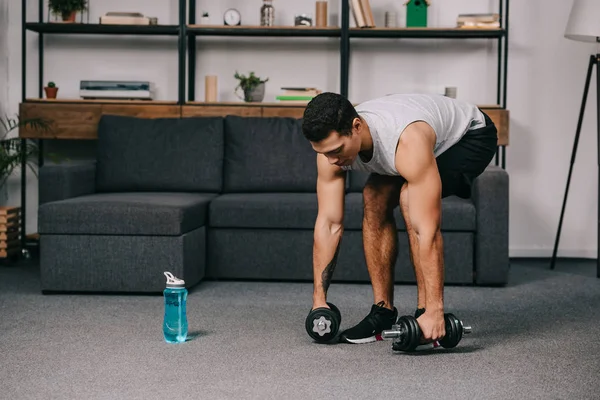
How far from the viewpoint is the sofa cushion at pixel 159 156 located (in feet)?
15.5

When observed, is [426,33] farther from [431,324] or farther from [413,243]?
[431,324]

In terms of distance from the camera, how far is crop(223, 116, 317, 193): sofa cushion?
4691 millimetres

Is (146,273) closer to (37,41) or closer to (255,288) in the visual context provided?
(255,288)

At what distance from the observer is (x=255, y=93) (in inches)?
203

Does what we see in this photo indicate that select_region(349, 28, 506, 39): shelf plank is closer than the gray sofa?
No

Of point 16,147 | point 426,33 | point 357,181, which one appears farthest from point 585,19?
point 16,147

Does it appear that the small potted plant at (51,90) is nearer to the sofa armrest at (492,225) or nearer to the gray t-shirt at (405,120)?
the sofa armrest at (492,225)

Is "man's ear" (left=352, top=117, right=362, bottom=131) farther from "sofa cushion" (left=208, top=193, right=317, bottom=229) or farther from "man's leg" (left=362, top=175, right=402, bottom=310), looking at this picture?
"sofa cushion" (left=208, top=193, right=317, bottom=229)

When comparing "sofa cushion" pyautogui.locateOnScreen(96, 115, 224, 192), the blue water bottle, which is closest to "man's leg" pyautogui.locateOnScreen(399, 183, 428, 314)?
the blue water bottle

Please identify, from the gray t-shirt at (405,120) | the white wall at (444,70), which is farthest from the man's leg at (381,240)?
the white wall at (444,70)

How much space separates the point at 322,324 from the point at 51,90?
9.52 ft

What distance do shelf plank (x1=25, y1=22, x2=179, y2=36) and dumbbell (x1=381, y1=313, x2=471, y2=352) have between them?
2920 millimetres

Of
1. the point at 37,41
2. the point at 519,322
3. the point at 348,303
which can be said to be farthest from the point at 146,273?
the point at 37,41

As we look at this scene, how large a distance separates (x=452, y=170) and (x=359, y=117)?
0.52 meters
